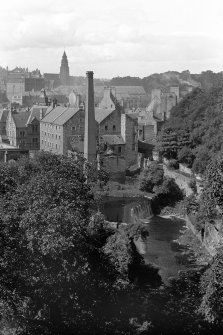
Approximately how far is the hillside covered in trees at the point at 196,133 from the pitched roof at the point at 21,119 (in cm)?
2028

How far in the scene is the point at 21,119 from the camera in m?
72.4

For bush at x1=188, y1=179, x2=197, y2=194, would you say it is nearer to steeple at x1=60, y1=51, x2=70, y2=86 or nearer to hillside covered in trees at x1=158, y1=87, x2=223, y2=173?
hillside covered in trees at x1=158, y1=87, x2=223, y2=173

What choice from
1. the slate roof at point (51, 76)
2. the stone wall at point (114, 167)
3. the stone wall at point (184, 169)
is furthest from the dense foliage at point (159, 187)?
the slate roof at point (51, 76)

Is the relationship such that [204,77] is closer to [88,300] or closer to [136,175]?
[136,175]

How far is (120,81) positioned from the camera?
16612 centimetres

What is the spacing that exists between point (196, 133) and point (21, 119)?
27.0m

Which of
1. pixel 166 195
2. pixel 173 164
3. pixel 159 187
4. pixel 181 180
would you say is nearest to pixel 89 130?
pixel 173 164

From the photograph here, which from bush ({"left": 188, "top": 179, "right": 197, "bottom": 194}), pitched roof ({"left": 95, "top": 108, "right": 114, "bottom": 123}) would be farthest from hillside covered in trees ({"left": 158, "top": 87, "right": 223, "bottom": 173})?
pitched roof ({"left": 95, "top": 108, "right": 114, "bottom": 123})

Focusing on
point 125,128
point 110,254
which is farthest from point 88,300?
point 125,128

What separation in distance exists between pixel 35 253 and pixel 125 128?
44418 mm

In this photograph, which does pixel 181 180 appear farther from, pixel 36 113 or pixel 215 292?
pixel 215 292

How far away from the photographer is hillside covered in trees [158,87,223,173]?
1967 inches

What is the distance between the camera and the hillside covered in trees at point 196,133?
164 ft

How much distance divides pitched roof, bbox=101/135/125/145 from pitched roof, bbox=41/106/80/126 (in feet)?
18.1
